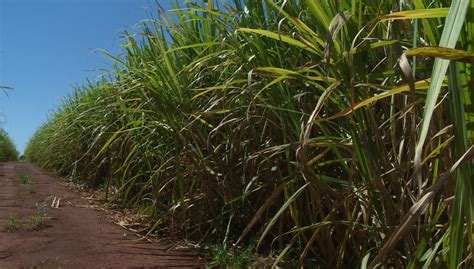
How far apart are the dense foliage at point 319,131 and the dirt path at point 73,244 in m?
0.21

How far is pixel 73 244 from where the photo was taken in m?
2.48

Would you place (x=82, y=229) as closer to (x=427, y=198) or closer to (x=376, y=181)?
(x=376, y=181)

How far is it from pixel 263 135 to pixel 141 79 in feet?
3.24

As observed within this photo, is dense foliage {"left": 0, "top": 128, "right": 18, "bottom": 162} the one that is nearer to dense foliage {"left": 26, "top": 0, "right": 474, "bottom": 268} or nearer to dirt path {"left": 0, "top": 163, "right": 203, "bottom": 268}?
dirt path {"left": 0, "top": 163, "right": 203, "bottom": 268}

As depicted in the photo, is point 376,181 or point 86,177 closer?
point 376,181

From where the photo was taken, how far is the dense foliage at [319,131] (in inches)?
44.4

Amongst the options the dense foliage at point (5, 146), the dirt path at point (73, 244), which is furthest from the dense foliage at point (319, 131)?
the dense foliage at point (5, 146)

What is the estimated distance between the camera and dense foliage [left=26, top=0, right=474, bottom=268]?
1127mm

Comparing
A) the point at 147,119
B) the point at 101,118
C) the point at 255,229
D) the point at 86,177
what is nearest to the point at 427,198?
the point at 255,229

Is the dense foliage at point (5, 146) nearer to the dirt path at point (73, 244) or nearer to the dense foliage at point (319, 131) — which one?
the dirt path at point (73, 244)

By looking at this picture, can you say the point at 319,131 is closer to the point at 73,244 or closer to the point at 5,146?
the point at 73,244

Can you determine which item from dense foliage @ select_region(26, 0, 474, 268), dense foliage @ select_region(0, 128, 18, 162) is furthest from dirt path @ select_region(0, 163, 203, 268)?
dense foliage @ select_region(0, 128, 18, 162)

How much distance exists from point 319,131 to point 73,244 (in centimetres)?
132

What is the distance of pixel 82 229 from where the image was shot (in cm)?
286
